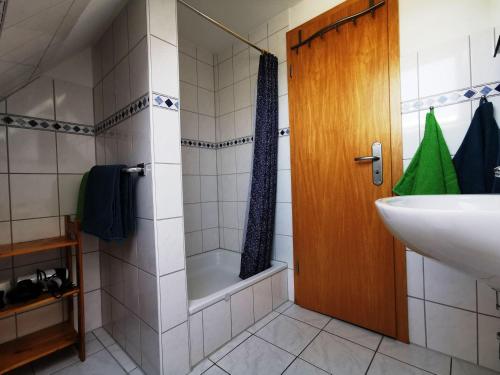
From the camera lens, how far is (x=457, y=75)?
112 cm

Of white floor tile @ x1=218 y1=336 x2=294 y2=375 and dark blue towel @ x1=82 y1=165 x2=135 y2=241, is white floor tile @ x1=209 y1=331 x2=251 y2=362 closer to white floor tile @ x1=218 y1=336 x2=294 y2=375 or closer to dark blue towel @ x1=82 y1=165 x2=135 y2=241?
white floor tile @ x1=218 y1=336 x2=294 y2=375

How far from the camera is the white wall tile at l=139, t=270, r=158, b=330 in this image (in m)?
1.10

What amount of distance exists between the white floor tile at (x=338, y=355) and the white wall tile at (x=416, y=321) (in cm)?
26

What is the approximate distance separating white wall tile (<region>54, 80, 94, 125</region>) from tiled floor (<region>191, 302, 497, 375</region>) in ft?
5.26

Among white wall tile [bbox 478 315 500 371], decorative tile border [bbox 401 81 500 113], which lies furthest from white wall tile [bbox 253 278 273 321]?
decorative tile border [bbox 401 81 500 113]

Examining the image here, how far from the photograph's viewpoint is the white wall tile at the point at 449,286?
1.14 meters

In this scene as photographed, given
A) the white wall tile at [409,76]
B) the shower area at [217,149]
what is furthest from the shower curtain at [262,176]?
the white wall tile at [409,76]

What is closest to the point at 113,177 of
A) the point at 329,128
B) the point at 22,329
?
the point at 22,329

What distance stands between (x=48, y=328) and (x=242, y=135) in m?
1.79

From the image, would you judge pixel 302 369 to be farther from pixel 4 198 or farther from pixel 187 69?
pixel 187 69

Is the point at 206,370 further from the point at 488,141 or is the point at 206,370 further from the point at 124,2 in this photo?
the point at 124,2

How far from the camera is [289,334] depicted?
4.65ft

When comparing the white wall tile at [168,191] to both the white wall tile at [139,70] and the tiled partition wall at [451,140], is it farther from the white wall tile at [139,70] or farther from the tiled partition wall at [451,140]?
the tiled partition wall at [451,140]

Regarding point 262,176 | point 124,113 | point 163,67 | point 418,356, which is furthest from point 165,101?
point 418,356
